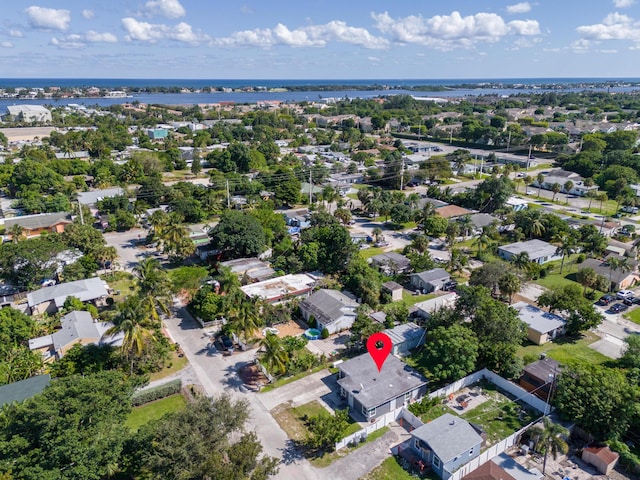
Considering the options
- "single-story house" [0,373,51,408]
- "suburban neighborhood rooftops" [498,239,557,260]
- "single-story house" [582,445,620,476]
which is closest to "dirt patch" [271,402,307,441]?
"single-story house" [0,373,51,408]

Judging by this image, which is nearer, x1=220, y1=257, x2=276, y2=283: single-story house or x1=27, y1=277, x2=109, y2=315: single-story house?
x1=27, y1=277, x2=109, y2=315: single-story house

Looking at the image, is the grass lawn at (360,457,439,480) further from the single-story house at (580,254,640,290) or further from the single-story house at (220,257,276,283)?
the single-story house at (580,254,640,290)

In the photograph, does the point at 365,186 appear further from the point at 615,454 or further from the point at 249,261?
the point at 615,454

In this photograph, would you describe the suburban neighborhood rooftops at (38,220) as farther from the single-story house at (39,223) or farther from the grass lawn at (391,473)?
the grass lawn at (391,473)

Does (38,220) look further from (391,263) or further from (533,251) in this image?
(533,251)

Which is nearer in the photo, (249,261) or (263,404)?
(263,404)

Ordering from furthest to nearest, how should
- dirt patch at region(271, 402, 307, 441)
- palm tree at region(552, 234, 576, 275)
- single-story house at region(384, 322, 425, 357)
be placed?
1. palm tree at region(552, 234, 576, 275)
2. single-story house at region(384, 322, 425, 357)
3. dirt patch at region(271, 402, 307, 441)

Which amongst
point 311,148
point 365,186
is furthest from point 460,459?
point 311,148
